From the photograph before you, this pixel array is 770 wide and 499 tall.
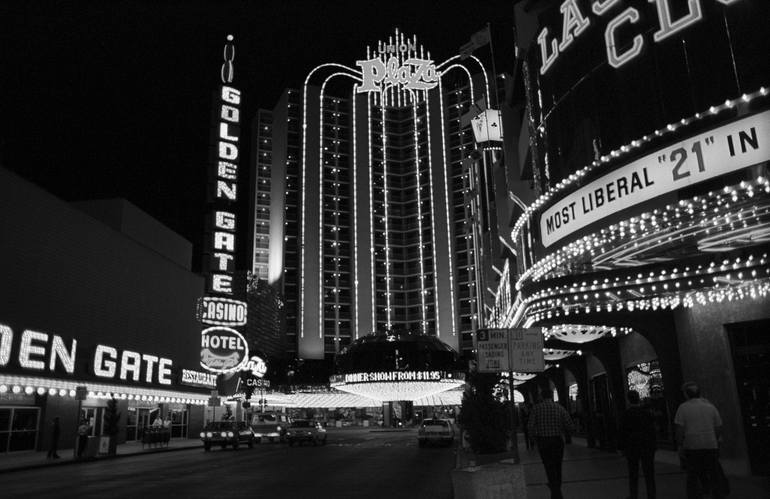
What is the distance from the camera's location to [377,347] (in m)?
82.2

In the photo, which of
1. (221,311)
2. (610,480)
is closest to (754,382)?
(610,480)

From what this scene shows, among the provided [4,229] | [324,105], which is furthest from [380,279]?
[4,229]

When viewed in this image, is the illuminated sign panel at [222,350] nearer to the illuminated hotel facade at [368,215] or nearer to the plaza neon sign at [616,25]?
the plaza neon sign at [616,25]

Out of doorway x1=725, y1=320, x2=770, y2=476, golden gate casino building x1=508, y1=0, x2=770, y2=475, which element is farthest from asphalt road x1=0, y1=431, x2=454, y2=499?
doorway x1=725, y1=320, x2=770, y2=476

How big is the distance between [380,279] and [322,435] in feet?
277

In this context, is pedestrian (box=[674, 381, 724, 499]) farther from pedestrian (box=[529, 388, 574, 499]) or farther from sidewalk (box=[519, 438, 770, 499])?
sidewalk (box=[519, 438, 770, 499])

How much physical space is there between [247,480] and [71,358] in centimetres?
1843

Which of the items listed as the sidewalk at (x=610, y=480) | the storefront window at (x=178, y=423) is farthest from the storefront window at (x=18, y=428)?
the sidewalk at (x=610, y=480)

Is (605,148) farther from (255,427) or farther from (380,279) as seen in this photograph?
(380,279)

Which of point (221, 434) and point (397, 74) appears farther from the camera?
point (397, 74)

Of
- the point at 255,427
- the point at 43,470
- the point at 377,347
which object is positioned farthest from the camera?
the point at 377,347

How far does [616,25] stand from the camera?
13.7 m

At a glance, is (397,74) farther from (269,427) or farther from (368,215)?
(269,427)

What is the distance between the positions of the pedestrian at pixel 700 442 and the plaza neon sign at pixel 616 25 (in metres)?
7.28
